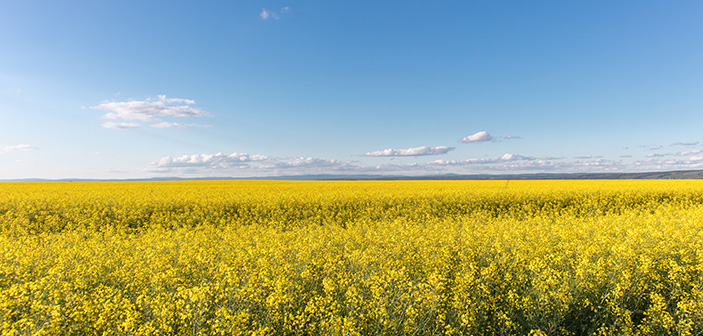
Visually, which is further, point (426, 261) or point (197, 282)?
point (426, 261)

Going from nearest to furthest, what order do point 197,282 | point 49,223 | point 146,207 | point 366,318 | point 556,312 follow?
1. point 366,318
2. point 556,312
3. point 197,282
4. point 49,223
5. point 146,207

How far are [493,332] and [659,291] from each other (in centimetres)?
347

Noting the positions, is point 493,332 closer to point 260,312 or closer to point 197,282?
point 260,312

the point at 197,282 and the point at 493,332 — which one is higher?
the point at 197,282

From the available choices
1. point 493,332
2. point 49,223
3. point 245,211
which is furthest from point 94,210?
point 493,332

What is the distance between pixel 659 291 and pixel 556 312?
267 cm

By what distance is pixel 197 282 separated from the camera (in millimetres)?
4621

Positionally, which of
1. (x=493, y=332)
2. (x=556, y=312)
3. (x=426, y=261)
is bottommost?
Answer: (x=493, y=332)

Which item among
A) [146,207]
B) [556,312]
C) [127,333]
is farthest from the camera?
[146,207]

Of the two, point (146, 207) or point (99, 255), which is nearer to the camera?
point (99, 255)

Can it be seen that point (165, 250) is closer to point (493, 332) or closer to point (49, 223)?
point (493, 332)

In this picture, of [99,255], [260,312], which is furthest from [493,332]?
[99,255]

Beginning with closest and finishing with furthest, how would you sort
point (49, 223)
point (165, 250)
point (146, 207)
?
point (165, 250) < point (49, 223) < point (146, 207)

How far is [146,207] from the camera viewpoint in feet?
45.1
